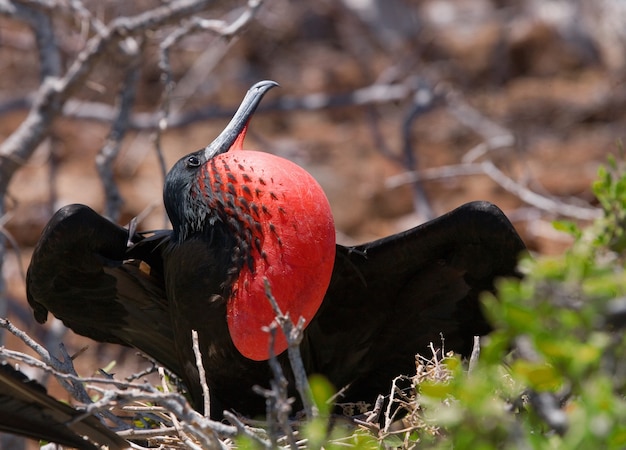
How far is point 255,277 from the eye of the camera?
2.18 m

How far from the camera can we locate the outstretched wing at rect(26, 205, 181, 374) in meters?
2.40

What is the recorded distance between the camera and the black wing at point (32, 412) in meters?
1.82

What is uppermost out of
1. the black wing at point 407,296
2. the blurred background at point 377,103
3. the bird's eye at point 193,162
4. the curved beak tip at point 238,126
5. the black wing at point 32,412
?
the curved beak tip at point 238,126

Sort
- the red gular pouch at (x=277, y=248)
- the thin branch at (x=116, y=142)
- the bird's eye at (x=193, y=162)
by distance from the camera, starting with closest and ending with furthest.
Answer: the red gular pouch at (x=277, y=248) < the bird's eye at (x=193, y=162) < the thin branch at (x=116, y=142)

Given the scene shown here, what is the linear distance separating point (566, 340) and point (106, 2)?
4.92m

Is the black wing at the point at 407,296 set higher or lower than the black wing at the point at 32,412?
lower

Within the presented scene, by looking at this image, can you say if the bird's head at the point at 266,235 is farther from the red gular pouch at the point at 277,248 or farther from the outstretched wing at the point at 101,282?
the outstretched wing at the point at 101,282

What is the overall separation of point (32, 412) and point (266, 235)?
63 cm

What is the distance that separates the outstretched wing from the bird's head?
27 centimetres

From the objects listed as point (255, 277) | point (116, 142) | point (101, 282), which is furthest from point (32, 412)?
point (116, 142)

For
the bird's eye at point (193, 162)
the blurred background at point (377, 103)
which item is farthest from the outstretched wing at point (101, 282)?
the blurred background at point (377, 103)

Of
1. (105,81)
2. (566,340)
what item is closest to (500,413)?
(566,340)

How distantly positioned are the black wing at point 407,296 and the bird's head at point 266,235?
0.33m

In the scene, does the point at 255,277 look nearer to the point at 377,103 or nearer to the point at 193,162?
the point at 193,162
